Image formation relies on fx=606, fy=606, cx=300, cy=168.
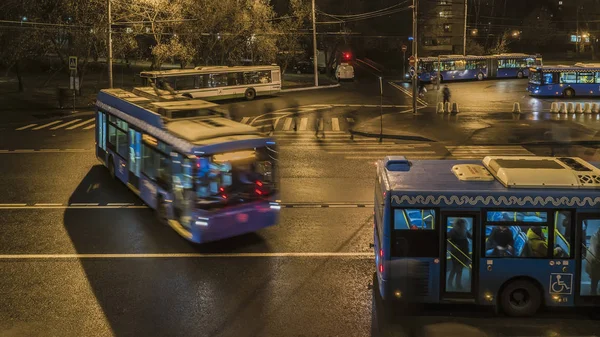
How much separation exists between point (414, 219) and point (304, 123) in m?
24.9

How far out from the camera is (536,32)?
96.6 meters

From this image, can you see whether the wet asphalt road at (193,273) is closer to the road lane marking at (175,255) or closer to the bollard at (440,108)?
the road lane marking at (175,255)

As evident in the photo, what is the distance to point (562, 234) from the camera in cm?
920

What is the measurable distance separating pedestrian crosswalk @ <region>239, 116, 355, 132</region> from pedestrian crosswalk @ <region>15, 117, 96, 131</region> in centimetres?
839

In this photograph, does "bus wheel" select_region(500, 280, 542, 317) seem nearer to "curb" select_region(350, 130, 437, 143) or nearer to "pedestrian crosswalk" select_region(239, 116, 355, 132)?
"curb" select_region(350, 130, 437, 143)

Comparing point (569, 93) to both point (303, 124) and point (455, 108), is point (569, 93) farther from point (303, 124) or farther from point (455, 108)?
point (303, 124)

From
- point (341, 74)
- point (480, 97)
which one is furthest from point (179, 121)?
point (341, 74)

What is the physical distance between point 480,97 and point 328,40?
2561 cm

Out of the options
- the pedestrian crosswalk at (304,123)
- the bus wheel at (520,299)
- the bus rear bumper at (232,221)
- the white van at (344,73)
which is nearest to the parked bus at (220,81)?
the pedestrian crosswalk at (304,123)

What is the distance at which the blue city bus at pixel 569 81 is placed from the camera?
45.4 meters

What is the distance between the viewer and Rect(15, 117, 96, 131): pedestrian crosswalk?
3042 centimetres

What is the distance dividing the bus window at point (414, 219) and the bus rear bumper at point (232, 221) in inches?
164

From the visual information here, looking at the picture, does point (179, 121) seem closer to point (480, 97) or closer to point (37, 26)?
point (37, 26)

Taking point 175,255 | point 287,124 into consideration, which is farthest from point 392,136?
point 175,255
